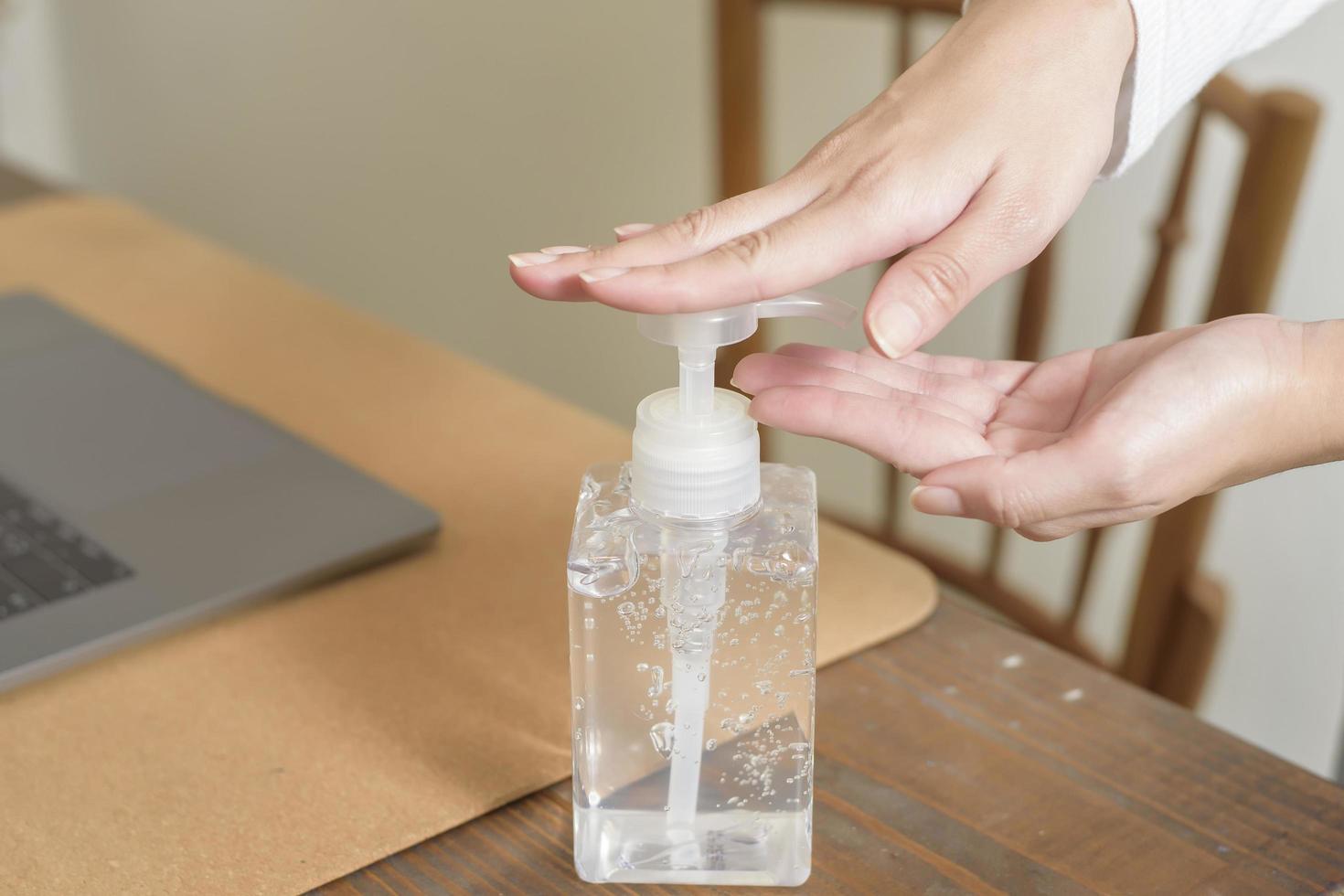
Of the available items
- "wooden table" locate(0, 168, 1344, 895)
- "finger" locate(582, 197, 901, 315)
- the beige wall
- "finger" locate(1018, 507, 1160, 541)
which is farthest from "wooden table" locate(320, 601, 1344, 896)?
the beige wall

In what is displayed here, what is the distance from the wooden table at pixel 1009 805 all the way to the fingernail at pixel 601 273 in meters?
0.24

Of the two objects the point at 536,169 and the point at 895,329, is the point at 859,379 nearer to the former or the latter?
the point at 895,329

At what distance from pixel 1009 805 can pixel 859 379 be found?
199 mm

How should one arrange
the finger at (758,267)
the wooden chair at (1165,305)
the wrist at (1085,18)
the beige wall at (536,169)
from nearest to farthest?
the finger at (758,267), the wrist at (1085,18), the wooden chair at (1165,305), the beige wall at (536,169)

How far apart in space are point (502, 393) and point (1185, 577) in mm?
498

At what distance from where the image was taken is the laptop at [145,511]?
695mm

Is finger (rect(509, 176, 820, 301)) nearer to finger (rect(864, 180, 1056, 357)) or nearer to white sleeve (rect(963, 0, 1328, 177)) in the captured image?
finger (rect(864, 180, 1056, 357))

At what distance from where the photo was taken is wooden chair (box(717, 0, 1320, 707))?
87cm

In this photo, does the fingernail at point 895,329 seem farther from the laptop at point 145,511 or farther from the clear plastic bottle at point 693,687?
the laptop at point 145,511

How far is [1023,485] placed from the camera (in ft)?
1.73

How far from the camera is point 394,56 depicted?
7.34 feet

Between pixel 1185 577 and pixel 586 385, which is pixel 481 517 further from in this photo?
pixel 586 385

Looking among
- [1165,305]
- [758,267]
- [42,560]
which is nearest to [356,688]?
[42,560]

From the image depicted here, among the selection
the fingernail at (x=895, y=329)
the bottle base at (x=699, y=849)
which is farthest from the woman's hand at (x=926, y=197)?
the bottle base at (x=699, y=849)
